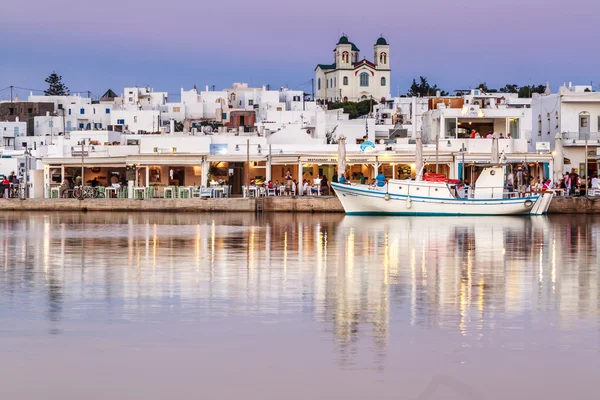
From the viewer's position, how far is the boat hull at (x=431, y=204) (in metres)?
38.1

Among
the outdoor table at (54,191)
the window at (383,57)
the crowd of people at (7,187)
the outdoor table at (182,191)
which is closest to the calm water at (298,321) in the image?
the outdoor table at (182,191)

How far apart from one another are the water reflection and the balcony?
22.6 m

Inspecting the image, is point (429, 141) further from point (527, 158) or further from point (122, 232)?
point (122, 232)

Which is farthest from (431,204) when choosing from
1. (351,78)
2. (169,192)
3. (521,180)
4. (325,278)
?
(351,78)

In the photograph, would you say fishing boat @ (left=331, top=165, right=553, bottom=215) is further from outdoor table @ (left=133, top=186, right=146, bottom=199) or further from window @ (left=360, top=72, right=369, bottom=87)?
window @ (left=360, top=72, right=369, bottom=87)

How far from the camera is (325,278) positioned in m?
16.5

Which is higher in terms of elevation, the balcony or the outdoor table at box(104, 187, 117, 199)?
the balcony

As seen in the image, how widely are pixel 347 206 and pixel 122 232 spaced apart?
42.9ft

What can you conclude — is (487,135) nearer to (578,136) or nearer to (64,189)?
(578,136)

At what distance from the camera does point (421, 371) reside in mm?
9492

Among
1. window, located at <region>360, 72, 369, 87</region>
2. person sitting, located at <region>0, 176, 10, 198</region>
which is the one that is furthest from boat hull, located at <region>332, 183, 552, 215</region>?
window, located at <region>360, 72, 369, 87</region>

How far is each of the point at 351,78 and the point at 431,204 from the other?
360ft

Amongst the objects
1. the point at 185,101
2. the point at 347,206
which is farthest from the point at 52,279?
the point at 185,101

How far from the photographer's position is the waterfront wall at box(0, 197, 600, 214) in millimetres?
40812
